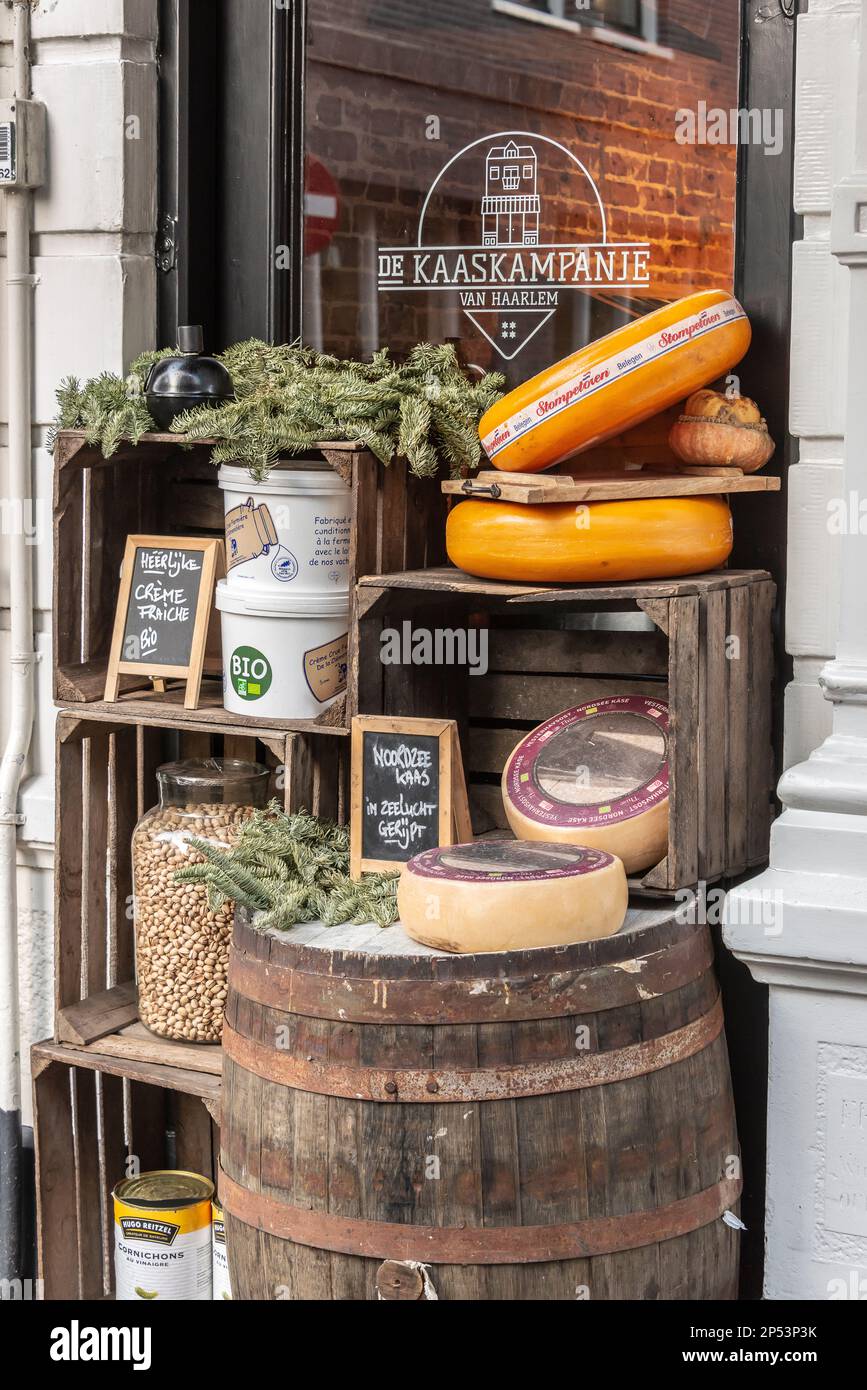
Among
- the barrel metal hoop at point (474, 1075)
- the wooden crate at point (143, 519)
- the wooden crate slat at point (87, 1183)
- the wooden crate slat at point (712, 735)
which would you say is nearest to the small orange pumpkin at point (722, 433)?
the wooden crate slat at point (712, 735)

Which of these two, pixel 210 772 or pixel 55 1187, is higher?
pixel 210 772

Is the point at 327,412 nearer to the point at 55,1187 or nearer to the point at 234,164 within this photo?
the point at 234,164

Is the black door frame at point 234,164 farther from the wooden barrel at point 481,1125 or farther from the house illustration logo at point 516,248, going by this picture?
the wooden barrel at point 481,1125

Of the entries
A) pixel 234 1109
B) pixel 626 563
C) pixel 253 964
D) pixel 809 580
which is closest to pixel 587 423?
pixel 626 563

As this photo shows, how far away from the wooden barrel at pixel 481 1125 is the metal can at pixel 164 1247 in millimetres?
718

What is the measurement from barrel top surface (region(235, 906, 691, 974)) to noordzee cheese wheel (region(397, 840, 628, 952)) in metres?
0.03

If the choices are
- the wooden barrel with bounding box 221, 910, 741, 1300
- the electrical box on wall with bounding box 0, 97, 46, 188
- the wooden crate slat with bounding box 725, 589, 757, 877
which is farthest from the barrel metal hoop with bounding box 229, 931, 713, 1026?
the electrical box on wall with bounding box 0, 97, 46, 188

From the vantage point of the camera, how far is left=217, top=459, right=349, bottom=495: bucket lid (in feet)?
8.91

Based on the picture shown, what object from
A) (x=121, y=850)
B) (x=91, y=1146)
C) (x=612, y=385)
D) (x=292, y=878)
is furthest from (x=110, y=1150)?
(x=612, y=385)

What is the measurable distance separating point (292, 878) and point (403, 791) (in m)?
0.22

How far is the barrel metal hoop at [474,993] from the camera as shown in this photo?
6.95 feet

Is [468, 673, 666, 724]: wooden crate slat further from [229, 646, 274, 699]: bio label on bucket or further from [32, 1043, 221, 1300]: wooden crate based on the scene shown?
[32, 1043, 221, 1300]: wooden crate

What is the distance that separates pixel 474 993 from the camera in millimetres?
2117

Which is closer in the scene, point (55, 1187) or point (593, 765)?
point (593, 765)
